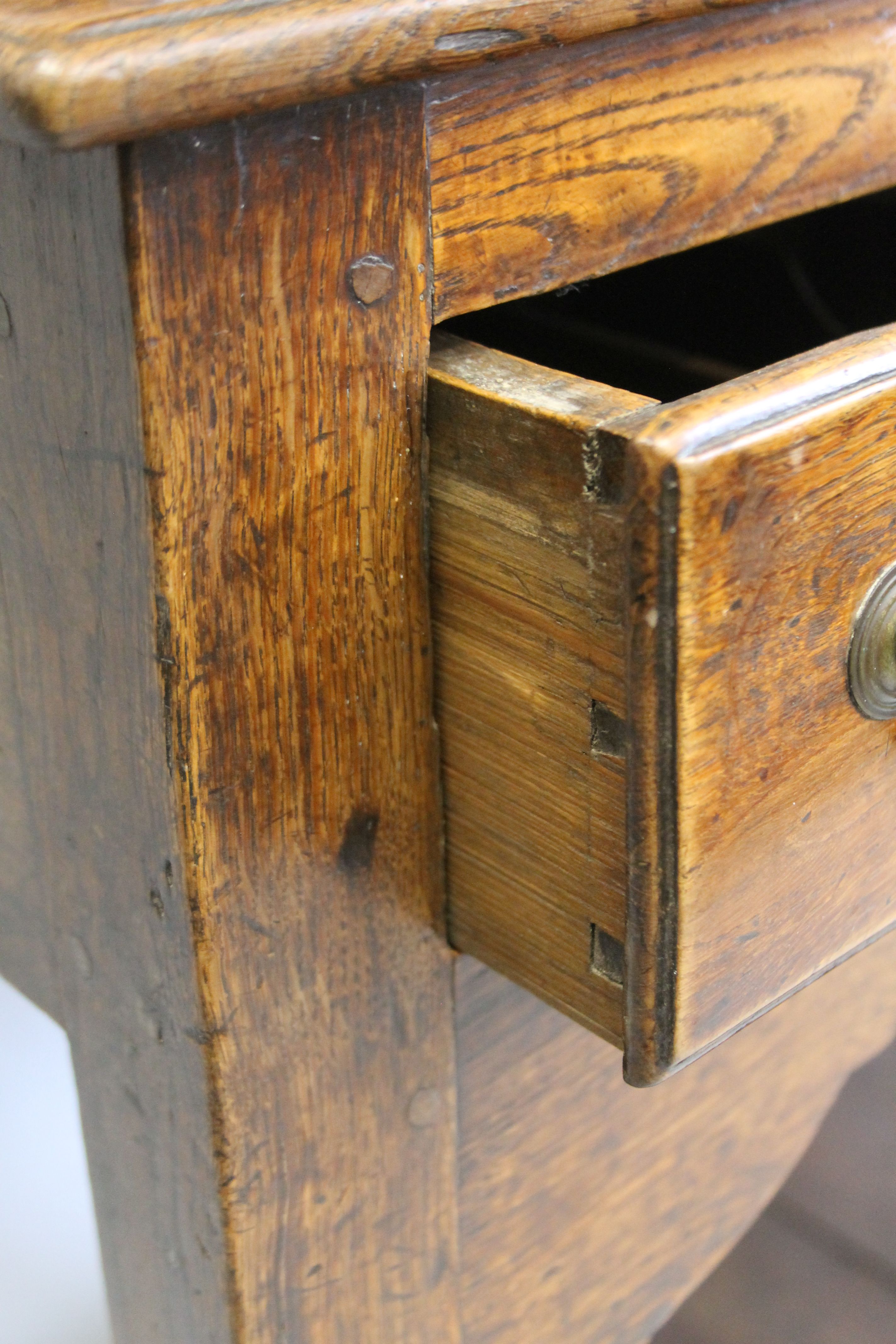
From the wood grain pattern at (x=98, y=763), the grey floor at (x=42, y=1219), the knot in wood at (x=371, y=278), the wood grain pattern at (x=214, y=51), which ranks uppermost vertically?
the wood grain pattern at (x=214, y=51)

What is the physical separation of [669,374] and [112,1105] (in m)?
0.51

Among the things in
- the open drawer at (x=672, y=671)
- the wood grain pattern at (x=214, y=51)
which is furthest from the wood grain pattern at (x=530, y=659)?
the wood grain pattern at (x=214, y=51)

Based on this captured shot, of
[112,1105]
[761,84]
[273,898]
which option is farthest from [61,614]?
[761,84]

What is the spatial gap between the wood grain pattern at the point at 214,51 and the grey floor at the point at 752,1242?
759 millimetres

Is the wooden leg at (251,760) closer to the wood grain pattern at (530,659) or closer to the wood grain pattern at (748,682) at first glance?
the wood grain pattern at (530,659)

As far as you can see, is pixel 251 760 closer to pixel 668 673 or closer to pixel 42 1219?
pixel 668 673

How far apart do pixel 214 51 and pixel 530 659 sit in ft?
0.76

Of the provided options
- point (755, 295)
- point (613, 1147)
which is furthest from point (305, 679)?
point (755, 295)

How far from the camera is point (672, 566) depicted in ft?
1.53

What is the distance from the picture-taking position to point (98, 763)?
0.59 metres

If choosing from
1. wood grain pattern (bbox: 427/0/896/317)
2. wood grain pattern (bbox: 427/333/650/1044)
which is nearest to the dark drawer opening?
wood grain pattern (bbox: 427/0/896/317)

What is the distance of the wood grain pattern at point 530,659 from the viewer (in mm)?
517

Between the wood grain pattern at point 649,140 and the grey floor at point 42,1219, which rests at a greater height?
the wood grain pattern at point 649,140

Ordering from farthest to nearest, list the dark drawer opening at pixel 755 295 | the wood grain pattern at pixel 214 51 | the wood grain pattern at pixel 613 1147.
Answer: the dark drawer opening at pixel 755 295
the wood grain pattern at pixel 613 1147
the wood grain pattern at pixel 214 51
